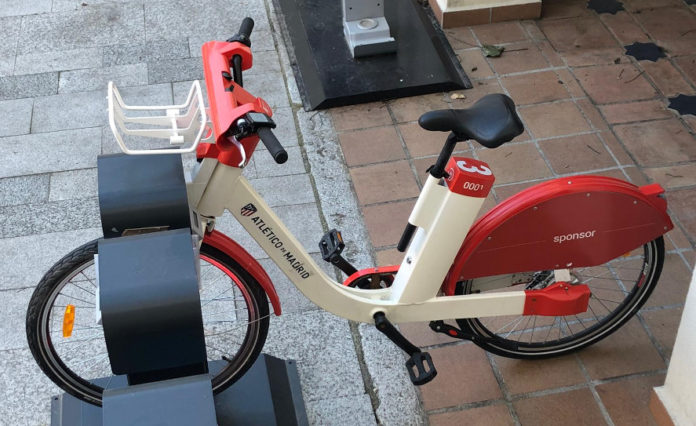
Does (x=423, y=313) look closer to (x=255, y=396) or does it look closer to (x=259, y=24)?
(x=255, y=396)

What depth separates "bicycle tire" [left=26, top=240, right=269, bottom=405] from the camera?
2.65 m

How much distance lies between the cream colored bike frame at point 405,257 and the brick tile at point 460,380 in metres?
0.35

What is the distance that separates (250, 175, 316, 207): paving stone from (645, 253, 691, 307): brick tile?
160cm

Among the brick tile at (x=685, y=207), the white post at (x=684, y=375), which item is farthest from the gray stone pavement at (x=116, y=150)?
the brick tile at (x=685, y=207)

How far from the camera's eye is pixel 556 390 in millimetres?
3205

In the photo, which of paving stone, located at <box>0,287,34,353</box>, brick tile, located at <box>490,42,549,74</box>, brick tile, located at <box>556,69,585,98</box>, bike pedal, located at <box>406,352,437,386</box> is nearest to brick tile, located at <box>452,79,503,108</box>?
brick tile, located at <box>490,42,549,74</box>

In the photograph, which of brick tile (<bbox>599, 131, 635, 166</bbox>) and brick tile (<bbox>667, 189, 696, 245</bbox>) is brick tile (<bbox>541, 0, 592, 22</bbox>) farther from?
brick tile (<bbox>667, 189, 696, 245</bbox>)

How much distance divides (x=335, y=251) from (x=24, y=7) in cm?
350

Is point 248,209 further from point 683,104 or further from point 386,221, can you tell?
point 683,104

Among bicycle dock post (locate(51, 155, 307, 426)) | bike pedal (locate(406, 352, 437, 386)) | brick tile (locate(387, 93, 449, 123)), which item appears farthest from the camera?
brick tile (locate(387, 93, 449, 123))

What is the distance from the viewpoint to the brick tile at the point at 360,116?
4461 millimetres

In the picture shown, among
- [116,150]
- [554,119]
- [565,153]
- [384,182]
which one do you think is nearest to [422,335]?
[384,182]

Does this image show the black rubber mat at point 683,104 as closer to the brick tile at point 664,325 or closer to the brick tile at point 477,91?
the brick tile at point 477,91

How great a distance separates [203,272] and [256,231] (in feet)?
2.65
